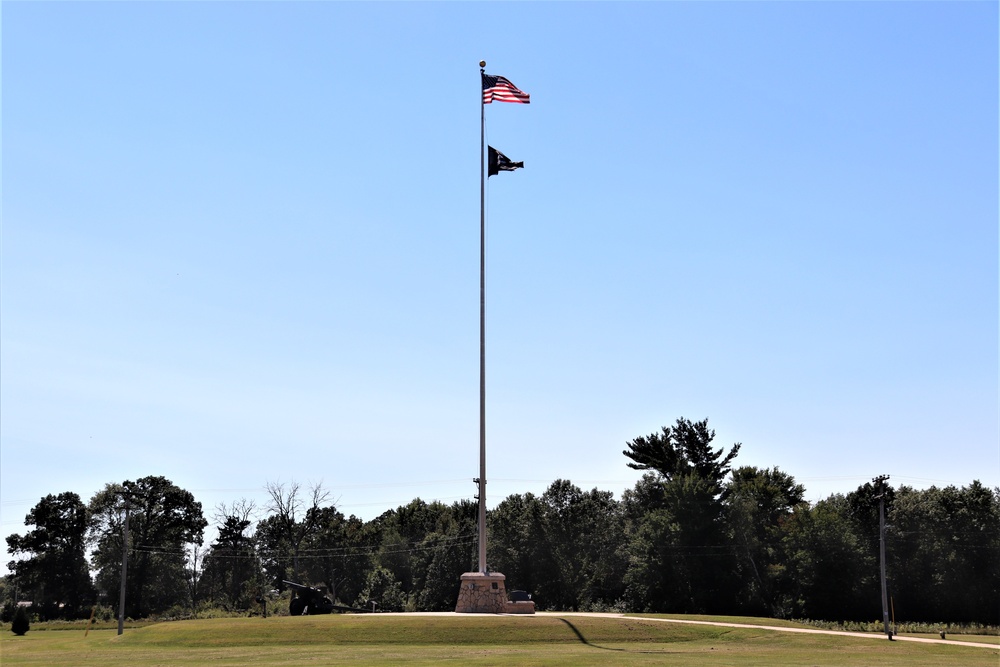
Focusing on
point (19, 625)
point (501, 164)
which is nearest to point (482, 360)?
point (501, 164)

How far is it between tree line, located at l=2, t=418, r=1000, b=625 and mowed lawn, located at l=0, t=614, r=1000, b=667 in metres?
29.1

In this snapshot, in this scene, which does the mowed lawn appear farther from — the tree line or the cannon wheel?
the tree line

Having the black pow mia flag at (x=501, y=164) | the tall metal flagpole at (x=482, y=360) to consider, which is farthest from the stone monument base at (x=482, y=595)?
the black pow mia flag at (x=501, y=164)

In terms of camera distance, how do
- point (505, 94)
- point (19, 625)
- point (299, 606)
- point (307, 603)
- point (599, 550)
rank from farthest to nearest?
point (599, 550) → point (19, 625) → point (307, 603) → point (299, 606) → point (505, 94)

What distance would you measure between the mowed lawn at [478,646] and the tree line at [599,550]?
95.5 ft

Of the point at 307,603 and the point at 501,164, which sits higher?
A: the point at 501,164

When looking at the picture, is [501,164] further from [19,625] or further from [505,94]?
A: [19,625]

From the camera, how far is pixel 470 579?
4466 cm

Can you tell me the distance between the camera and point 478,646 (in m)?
35.8

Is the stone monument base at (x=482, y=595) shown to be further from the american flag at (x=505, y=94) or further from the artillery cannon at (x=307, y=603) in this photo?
the american flag at (x=505, y=94)

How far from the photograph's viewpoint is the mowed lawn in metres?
31.2

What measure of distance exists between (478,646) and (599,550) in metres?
49.8

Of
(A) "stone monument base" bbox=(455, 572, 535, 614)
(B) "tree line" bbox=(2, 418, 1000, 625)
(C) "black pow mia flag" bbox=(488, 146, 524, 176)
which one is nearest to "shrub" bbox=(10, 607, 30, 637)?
(B) "tree line" bbox=(2, 418, 1000, 625)

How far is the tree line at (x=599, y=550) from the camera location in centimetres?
6681
